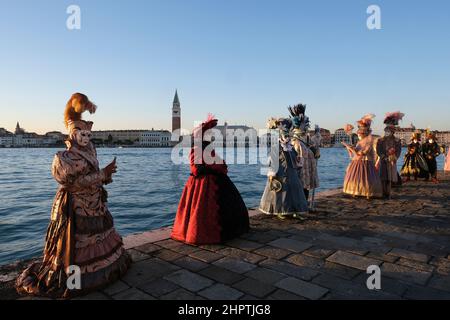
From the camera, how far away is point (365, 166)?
8.20 metres

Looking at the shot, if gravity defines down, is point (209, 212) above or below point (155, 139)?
below

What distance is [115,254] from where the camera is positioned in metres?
3.28

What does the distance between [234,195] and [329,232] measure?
5.68 feet

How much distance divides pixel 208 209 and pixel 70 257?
189cm

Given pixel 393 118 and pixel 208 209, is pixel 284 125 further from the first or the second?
pixel 393 118

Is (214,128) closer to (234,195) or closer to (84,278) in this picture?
(234,195)

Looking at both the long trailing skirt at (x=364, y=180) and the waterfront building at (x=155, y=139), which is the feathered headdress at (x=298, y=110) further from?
the waterfront building at (x=155, y=139)

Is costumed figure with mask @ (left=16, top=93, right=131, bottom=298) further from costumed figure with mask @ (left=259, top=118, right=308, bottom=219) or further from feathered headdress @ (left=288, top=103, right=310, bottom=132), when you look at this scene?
feathered headdress @ (left=288, top=103, right=310, bottom=132)

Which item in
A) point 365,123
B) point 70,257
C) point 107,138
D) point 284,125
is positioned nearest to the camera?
point 70,257

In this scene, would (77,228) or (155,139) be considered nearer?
(77,228)

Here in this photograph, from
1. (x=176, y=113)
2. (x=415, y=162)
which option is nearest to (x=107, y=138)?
(x=176, y=113)

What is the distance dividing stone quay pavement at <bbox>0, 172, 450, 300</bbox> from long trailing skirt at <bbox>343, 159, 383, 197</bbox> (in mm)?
2159

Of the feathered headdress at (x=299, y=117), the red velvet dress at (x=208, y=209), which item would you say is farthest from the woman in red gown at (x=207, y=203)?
the feathered headdress at (x=299, y=117)

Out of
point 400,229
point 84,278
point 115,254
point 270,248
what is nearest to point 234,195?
point 270,248
